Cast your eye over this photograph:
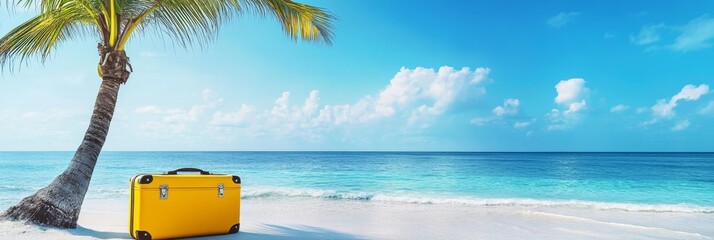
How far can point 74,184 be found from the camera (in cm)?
492

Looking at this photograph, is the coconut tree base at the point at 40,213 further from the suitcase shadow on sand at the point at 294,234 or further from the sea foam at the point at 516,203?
the sea foam at the point at 516,203

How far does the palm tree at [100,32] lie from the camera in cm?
476

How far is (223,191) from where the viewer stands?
14.8 feet

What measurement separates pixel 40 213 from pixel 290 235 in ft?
8.30

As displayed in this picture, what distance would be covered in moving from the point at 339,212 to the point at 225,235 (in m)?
3.33

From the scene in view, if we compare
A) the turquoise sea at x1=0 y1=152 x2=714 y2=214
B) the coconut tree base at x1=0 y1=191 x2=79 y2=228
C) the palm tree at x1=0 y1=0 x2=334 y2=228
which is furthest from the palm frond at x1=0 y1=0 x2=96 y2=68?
the turquoise sea at x1=0 y1=152 x2=714 y2=214

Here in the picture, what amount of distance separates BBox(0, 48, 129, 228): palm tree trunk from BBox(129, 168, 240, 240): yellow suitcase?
0.99 metres

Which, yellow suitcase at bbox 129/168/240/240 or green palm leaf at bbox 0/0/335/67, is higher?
green palm leaf at bbox 0/0/335/67

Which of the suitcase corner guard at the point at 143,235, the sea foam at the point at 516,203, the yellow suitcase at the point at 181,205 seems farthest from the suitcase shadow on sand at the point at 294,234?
the sea foam at the point at 516,203

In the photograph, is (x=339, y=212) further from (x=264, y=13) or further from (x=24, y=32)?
(x=24, y=32)

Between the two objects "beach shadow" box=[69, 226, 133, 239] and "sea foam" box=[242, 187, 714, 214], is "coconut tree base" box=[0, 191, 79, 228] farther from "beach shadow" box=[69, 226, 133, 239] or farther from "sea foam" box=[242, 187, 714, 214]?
"sea foam" box=[242, 187, 714, 214]

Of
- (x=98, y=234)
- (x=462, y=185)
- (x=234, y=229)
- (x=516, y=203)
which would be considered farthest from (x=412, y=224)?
(x=462, y=185)

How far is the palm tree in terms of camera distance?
15.6 ft

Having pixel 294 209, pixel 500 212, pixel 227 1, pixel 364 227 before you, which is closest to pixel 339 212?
pixel 294 209
